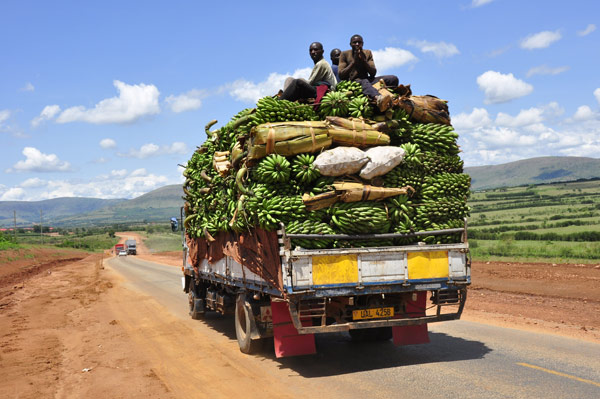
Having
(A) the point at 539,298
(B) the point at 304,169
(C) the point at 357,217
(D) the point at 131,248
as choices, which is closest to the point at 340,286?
(C) the point at 357,217

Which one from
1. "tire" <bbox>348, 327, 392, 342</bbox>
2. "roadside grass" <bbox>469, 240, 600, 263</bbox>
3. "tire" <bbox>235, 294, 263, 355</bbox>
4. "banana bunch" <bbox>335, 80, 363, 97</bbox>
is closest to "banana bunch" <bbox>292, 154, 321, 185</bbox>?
"banana bunch" <bbox>335, 80, 363, 97</bbox>

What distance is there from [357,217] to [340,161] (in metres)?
0.79

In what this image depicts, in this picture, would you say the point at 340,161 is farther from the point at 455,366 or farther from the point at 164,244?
the point at 164,244

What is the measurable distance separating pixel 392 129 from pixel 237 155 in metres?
2.36

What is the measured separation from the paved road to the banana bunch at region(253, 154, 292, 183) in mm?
2698

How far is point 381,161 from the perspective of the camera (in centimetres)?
767

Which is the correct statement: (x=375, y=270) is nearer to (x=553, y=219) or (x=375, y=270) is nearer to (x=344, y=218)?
(x=344, y=218)

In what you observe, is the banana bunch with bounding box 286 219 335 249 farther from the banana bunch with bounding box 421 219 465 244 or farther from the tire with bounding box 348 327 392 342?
the tire with bounding box 348 327 392 342

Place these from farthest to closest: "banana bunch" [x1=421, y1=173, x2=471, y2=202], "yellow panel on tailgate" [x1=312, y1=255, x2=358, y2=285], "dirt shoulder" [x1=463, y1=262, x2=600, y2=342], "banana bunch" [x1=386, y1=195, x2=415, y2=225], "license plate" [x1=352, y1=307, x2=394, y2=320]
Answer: "dirt shoulder" [x1=463, y1=262, x2=600, y2=342]
"banana bunch" [x1=421, y1=173, x2=471, y2=202]
"banana bunch" [x1=386, y1=195, x2=415, y2=225]
"license plate" [x1=352, y1=307, x2=394, y2=320]
"yellow panel on tailgate" [x1=312, y1=255, x2=358, y2=285]

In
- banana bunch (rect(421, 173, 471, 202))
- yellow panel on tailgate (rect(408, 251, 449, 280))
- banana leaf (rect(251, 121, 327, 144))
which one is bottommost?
yellow panel on tailgate (rect(408, 251, 449, 280))

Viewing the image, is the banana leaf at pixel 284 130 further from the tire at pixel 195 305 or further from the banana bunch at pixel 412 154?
the tire at pixel 195 305

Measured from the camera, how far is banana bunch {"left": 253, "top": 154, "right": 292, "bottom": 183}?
748 centimetres

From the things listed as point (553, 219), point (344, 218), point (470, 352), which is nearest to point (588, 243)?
point (553, 219)

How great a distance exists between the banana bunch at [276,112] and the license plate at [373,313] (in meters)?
2.83
